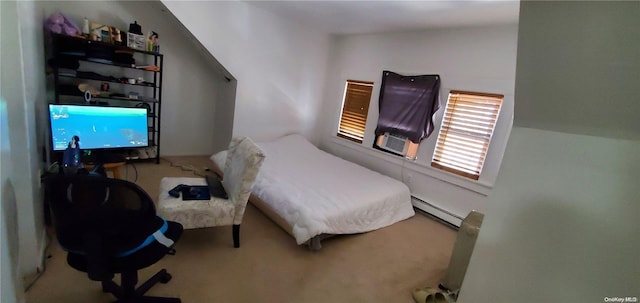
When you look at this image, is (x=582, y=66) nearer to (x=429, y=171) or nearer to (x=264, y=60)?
(x=429, y=171)

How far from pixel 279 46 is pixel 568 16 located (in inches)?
150

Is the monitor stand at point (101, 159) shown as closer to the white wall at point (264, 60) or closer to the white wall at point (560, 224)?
the white wall at point (264, 60)

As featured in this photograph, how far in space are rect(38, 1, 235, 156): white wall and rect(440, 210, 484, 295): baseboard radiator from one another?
10.9 ft

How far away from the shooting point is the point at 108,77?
3.24 meters

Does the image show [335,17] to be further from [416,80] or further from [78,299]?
[78,299]

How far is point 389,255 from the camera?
8.10ft

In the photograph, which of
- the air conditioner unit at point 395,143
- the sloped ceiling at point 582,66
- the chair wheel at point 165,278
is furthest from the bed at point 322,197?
the sloped ceiling at point 582,66

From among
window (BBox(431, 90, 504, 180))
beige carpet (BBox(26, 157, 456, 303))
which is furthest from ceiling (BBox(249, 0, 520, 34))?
beige carpet (BBox(26, 157, 456, 303))

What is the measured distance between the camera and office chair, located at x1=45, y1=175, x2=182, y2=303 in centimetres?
114

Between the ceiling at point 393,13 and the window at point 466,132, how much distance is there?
2.65 ft

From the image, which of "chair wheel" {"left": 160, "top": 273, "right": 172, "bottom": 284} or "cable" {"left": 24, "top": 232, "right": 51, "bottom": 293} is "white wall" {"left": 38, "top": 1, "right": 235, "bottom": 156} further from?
"chair wheel" {"left": 160, "top": 273, "right": 172, "bottom": 284}

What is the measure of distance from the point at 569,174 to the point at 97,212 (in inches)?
73.8

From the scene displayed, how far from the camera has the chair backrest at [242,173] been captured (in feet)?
6.80

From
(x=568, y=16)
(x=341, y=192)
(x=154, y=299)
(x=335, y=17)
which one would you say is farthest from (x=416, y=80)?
(x=154, y=299)
